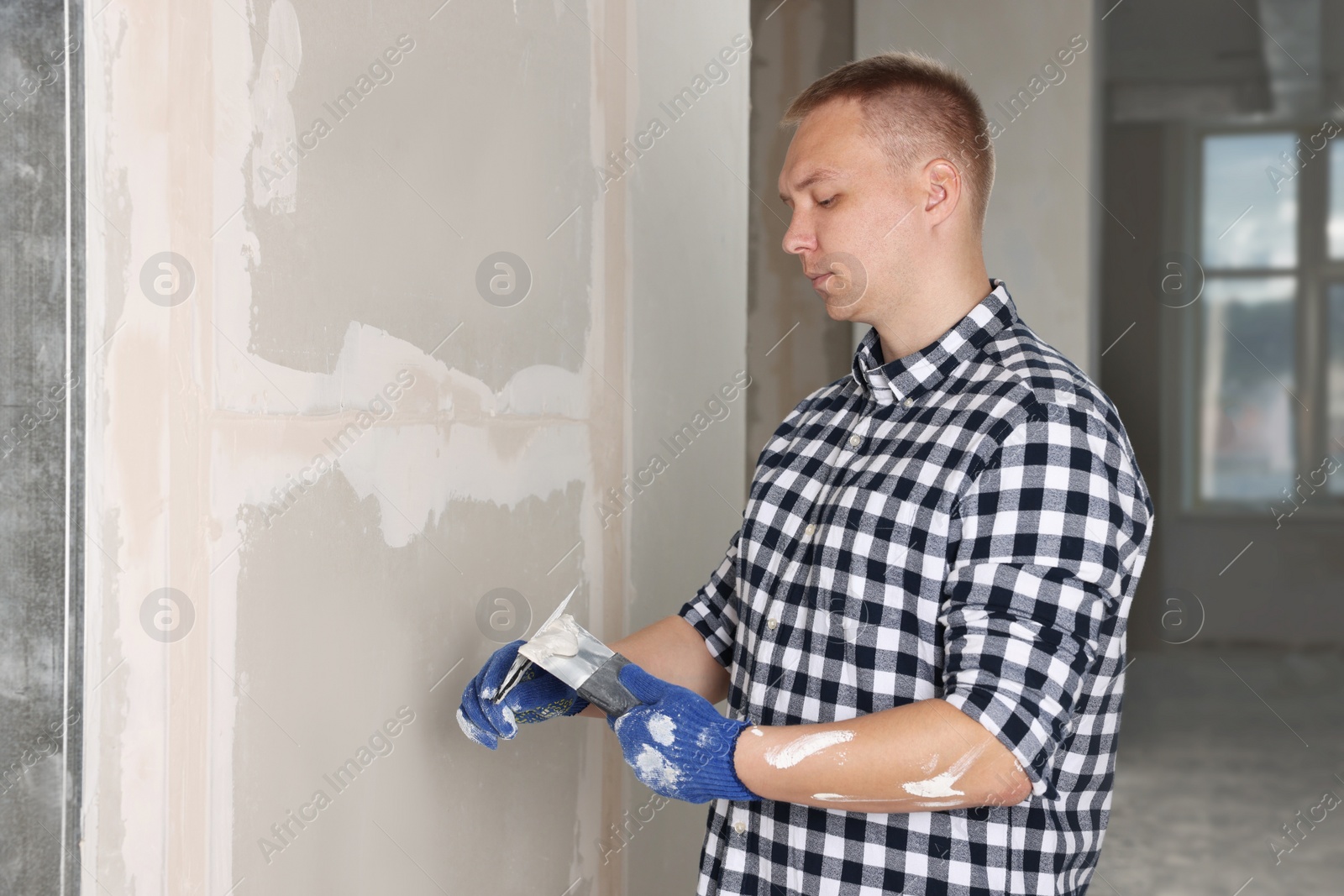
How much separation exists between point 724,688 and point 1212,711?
16.9 feet

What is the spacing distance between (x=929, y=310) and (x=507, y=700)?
669 millimetres

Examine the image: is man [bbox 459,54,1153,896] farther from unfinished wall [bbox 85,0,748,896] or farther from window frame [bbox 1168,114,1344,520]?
window frame [bbox 1168,114,1344,520]

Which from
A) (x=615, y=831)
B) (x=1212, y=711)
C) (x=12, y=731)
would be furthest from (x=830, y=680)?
(x=1212, y=711)

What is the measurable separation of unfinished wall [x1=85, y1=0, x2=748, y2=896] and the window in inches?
227

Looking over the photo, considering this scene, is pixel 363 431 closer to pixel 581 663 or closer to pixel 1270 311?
pixel 581 663

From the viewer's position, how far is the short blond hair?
1.30 meters

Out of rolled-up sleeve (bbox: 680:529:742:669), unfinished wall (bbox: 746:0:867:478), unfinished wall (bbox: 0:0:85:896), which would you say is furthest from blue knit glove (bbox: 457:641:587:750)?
unfinished wall (bbox: 746:0:867:478)

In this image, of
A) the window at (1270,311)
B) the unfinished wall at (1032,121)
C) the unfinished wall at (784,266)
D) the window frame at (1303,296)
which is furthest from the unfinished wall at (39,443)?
the window at (1270,311)

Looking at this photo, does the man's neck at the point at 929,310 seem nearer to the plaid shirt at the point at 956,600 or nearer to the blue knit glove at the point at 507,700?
the plaid shirt at the point at 956,600

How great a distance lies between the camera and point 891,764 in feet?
3.34

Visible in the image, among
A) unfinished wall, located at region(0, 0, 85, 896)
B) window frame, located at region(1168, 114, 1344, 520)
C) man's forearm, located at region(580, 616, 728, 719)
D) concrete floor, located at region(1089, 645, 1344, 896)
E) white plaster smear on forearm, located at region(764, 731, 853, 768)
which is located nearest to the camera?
unfinished wall, located at region(0, 0, 85, 896)

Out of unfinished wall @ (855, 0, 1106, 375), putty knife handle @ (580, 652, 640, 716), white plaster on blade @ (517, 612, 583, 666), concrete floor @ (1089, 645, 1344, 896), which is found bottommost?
concrete floor @ (1089, 645, 1344, 896)

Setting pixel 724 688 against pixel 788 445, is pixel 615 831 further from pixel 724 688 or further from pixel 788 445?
pixel 788 445

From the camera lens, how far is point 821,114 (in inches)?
52.9
